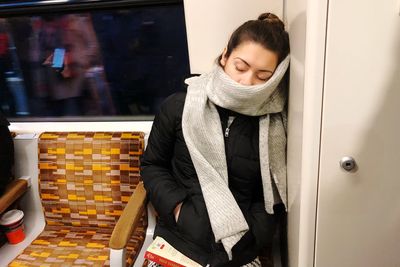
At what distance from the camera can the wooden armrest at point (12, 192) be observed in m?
1.61

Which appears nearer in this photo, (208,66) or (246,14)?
(246,14)

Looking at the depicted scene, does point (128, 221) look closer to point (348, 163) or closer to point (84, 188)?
point (84, 188)

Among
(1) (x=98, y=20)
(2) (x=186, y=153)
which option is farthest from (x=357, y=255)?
(1) (x=98, y=20)

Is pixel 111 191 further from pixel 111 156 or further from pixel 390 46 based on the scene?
pixel 390 46

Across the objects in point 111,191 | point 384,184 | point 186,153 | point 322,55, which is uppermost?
point 322,55

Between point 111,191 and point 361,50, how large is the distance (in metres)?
1.37

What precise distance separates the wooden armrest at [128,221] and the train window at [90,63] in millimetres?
634

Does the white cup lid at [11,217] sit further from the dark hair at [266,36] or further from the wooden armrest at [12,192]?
the dark hair at [266,36]

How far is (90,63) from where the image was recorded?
2.21 m

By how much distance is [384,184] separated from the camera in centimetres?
81

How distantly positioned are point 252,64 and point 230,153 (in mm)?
345

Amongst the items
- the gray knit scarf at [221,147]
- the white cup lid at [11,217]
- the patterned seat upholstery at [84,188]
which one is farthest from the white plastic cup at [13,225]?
the gray knit scarf at [221,147]

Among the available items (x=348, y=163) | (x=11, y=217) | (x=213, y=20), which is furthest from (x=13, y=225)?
(x=348, y=163)

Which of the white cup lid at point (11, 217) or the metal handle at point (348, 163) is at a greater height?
the metal handle at point (348, 163)
